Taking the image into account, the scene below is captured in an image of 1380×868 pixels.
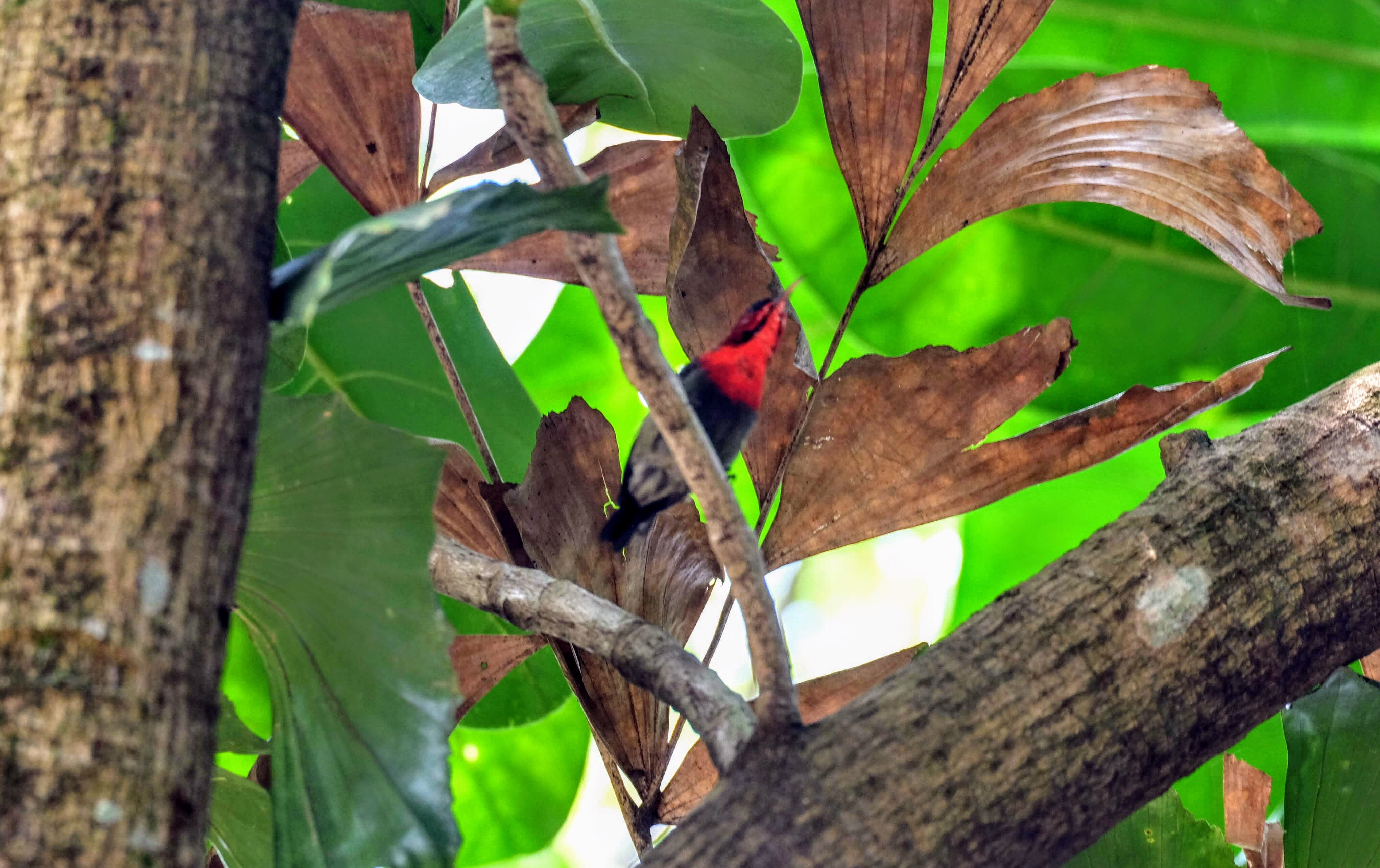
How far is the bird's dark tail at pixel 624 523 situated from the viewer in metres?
0.77

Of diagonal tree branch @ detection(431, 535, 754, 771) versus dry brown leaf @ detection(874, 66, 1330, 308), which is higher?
dry brown leaf @ detection(874, 66, 1330, 308)

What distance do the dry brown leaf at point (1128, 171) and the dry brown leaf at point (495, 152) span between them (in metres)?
0.25

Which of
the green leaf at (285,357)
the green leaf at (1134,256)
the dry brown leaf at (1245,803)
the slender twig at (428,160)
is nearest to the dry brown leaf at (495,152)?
the slender twig at (428,160)

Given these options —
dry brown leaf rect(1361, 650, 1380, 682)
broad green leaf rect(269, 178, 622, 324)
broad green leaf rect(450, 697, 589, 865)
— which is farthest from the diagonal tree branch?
dry brown leaf rect(1361, 650, 1380, 682)

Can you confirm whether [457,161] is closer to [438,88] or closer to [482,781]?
[438,88]

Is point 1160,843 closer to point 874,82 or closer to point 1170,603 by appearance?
point 1170,603

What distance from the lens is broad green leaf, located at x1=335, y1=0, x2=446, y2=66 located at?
95cm

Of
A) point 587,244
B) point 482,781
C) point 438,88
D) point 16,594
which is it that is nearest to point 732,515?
point 587,244

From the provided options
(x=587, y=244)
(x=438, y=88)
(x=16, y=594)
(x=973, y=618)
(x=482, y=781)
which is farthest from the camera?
(x=482, y=781)

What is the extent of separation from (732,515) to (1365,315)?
3.31ft

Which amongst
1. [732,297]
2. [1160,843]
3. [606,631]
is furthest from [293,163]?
[1160,843]

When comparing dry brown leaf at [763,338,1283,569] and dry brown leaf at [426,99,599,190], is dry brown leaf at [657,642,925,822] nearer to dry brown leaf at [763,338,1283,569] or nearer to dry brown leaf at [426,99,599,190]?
dry brown leaf at [763,338,1283,569]

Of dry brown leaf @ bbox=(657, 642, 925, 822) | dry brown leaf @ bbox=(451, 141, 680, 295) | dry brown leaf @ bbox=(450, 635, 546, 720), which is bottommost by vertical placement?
dry brown leaf @ bbox=(657, 642, 925, 822)

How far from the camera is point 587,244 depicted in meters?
0.48
